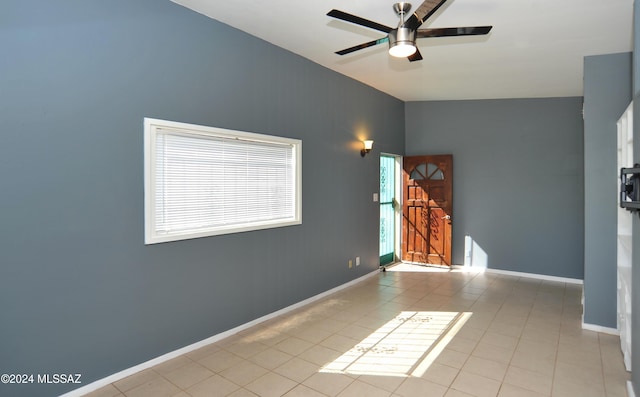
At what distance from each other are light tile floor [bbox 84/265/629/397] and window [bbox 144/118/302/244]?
1054 millimetres

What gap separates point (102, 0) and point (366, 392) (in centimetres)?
330

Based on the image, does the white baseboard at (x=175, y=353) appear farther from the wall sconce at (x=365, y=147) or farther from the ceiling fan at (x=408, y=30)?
the ceiling fan at (x=408, y=30)

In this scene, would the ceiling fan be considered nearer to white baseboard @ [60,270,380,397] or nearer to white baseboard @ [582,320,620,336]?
white baseboard @ [60,270,380,397]

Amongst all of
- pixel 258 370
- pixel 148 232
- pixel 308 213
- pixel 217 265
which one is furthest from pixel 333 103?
pixel 258 370

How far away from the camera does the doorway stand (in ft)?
21.1

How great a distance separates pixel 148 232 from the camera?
2.78 metres

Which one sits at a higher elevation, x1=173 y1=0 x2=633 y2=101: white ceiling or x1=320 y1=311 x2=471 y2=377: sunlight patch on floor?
x1=173 y1=0 x2=633 y2=101: white ceiling

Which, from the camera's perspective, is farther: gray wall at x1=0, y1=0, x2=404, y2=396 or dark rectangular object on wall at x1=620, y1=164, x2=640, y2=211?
gray wall at x1=0, y1=0, x2=404, y2=396

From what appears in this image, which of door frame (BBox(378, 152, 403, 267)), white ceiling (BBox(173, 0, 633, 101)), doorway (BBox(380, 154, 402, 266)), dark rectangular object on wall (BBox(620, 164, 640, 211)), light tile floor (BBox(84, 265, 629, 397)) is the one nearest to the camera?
dark rectangular object on wall (BBox(620, 164, 640, 211))

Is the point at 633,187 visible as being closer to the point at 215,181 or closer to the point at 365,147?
the point at 215,181

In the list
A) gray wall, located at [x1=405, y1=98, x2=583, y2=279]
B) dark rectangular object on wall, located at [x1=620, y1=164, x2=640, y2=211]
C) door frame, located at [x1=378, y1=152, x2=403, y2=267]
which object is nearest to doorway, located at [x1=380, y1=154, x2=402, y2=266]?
door frame, located at [x1=378, y1=152, x2=403, y2=267]

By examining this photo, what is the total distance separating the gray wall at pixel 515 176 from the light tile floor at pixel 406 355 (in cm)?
128

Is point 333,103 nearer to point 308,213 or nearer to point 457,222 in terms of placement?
point 308,213

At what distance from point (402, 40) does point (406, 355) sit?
249 centimetres
